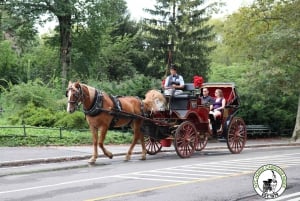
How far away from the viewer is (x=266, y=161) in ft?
51.3

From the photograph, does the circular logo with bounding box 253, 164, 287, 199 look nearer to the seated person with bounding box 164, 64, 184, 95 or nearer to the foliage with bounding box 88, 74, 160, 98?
the seated person with bounding box 164, 64, 184, 95

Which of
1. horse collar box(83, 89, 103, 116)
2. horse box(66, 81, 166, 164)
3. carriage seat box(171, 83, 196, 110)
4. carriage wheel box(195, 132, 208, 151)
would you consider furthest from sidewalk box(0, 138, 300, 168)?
carriage seat box(171, 83, 196, 110)

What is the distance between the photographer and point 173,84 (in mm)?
17328

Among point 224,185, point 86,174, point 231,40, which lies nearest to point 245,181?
point 224,185

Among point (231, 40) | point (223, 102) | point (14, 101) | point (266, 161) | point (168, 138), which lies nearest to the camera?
point (266, 161)

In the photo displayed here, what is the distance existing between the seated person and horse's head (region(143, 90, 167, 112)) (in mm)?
407

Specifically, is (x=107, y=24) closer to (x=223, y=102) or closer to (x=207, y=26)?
(x=207, y=26)

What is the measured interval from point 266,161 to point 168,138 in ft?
10.7

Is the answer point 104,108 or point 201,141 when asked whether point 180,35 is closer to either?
point 201,141

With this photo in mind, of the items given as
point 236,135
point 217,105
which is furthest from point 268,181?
point 236,135

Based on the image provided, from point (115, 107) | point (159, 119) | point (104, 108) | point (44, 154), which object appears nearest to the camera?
point (104, 108)

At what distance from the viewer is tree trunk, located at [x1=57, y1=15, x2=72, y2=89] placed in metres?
39.9

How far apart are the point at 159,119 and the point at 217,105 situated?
257cm

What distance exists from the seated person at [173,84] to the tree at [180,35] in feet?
80.7
